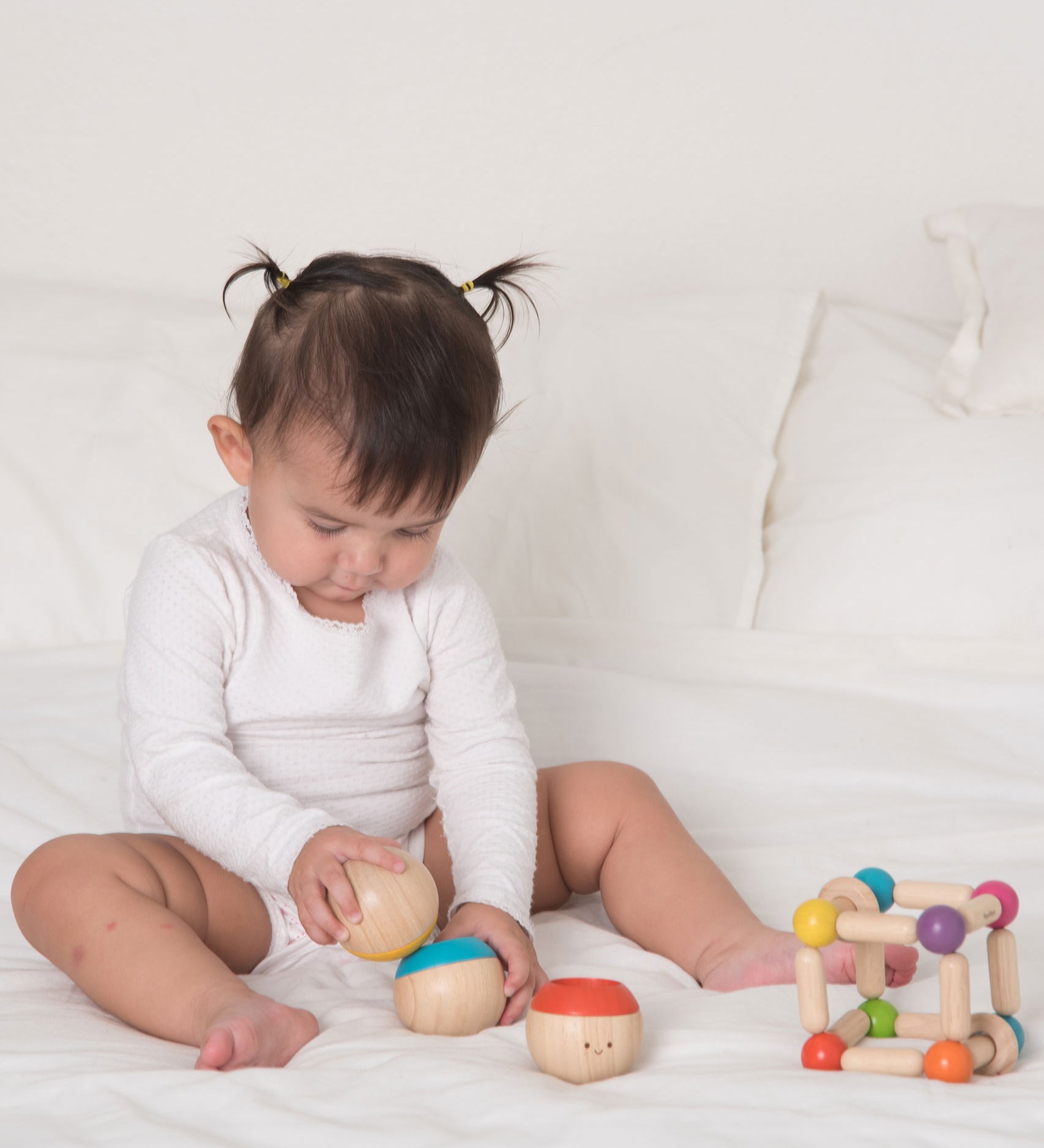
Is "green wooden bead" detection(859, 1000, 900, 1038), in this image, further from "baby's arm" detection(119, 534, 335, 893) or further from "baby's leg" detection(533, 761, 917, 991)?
"baby's arm" detection(119, 534, 335, 893)

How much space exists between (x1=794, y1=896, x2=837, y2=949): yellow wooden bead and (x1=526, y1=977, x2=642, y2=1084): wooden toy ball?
10 centimetres

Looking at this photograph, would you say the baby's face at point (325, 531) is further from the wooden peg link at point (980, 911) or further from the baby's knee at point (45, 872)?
the wooden peg link at point (980, 911)

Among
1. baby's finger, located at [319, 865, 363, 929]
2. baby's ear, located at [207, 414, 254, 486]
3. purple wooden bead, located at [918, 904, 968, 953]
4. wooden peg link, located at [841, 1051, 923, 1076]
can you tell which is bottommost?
wooden peg link, located at [841, 1051, 923, 1076]

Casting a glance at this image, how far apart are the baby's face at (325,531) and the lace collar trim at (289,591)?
3 cm

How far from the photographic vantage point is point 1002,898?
2.15 feet

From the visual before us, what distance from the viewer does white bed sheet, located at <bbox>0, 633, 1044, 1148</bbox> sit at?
56 centimetres

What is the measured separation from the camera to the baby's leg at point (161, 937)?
0.71m

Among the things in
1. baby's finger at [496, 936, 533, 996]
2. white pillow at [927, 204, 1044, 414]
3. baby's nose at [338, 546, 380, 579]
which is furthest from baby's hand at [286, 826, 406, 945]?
white pillow at [927, 204, 1044, 414]

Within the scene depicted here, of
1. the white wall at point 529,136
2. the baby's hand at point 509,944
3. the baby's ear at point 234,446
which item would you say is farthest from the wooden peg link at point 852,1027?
the white wall at point 529,136

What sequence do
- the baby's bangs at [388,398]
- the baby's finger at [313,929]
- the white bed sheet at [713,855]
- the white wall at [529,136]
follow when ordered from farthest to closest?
1. the white wall at [529,136]
2. the baby's bangs at [388,398]
3. the baby's finger at [313,929]
4. the white bed sheet at [713,855]

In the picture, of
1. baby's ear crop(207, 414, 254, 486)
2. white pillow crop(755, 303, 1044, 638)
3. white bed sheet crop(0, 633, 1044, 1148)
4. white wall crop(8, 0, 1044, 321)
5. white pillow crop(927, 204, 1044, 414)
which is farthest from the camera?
white wall crop(8, 0, 1044, 321)

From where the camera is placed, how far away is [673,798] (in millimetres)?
1171

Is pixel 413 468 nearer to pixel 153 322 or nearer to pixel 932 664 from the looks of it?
pixel 932 664

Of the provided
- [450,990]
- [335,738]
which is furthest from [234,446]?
[450,990]
